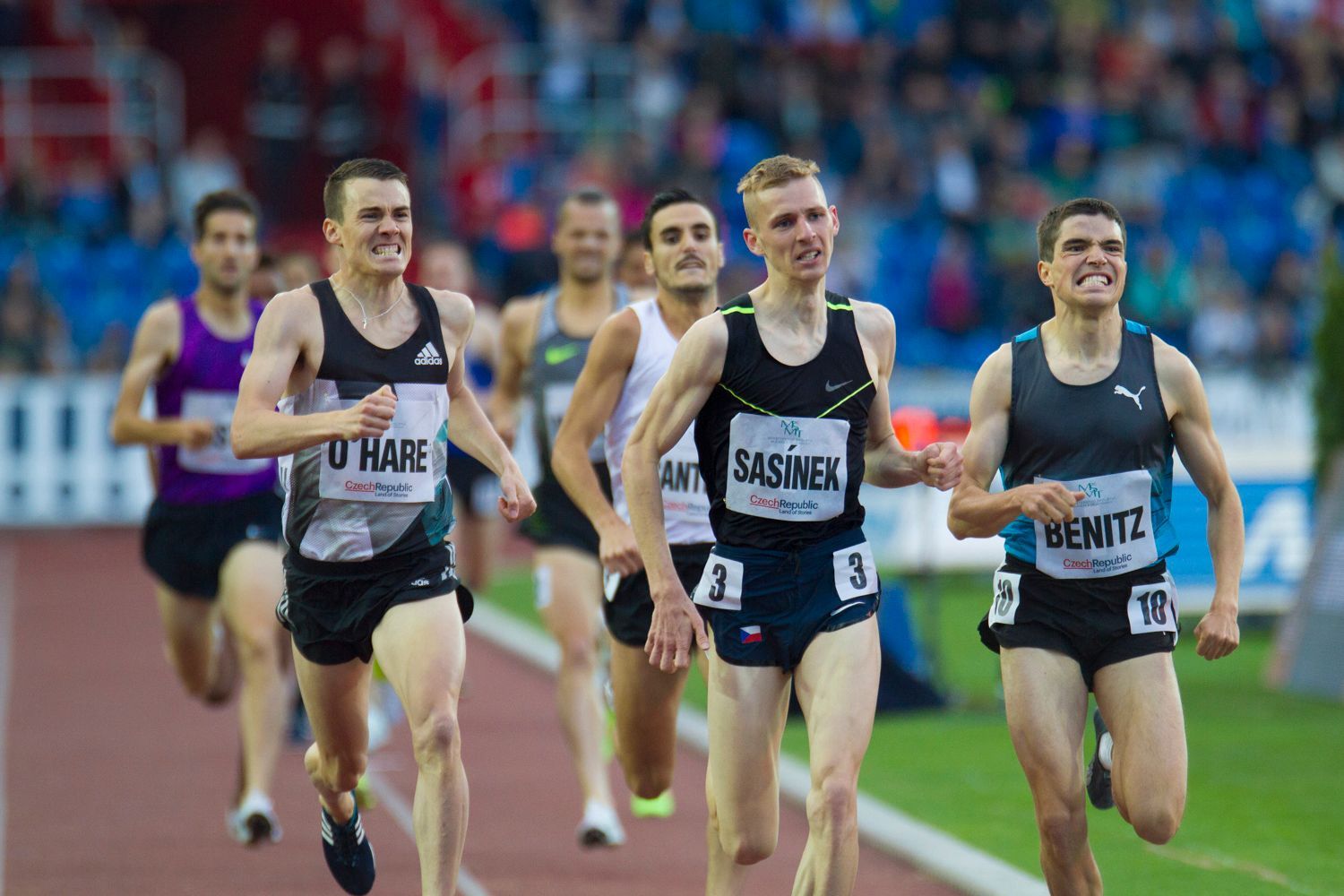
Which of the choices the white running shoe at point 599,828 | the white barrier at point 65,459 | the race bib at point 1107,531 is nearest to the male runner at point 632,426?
the white running shoe at point 599,828

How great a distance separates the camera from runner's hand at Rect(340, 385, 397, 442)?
5.62 m

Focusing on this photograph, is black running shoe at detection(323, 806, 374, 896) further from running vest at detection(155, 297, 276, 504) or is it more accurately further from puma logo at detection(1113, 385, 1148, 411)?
puma logo at detection(1113, 385, 1148, 411)

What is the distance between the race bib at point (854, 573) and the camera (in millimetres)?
5855

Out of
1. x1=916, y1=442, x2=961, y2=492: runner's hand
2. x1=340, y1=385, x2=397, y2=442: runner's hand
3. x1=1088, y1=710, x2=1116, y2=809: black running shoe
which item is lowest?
x1=1088, y1=710, x2=1116, y2=809: black running shoe

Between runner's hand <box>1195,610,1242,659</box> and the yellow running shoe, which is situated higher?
runner's hand <box>1195,610,1242,659</box>

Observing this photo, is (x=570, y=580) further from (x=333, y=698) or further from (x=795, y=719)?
(x=795, y=719)


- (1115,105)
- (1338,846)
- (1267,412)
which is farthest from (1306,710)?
(1115,105)

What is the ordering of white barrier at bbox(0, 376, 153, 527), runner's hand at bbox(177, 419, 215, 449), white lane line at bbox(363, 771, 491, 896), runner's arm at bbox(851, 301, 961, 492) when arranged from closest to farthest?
1. runner's arm at bbox(851, 301, 961, 492)
2. white lane line at bbox(363, 771, 491, 896)
3. runner's hand at bbox(177, 419, 215, 449)
4. white barrier at bbox(0, 376, 153, 527)

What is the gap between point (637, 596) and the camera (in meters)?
7.28

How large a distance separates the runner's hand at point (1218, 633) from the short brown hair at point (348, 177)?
2914 mm

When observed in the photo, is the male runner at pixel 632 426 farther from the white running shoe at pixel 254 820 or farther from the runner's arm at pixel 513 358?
the runner's arm at pixel 513 358

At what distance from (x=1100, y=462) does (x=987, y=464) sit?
34 centimetres

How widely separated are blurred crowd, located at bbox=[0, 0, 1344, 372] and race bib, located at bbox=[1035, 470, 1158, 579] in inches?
600

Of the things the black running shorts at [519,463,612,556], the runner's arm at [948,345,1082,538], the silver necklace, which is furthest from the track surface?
the silver necklace
